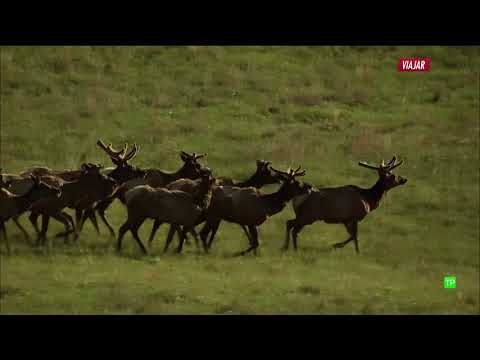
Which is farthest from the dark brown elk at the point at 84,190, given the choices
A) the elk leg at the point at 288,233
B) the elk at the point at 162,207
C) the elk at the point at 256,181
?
the elk leg at the point at 288,233

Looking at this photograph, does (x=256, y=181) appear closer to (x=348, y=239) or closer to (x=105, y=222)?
(x=348, y=239)

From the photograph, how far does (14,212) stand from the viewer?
25.5 meters

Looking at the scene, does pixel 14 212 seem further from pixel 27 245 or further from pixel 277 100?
pixel 277 100

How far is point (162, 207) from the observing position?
25.9 m

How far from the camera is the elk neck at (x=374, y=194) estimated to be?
27.6m

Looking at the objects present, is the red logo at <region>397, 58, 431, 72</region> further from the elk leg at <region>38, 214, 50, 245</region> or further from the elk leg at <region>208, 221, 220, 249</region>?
the elk leg at <region>38, 214, 50, 245</region>

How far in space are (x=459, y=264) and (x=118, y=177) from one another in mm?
7850

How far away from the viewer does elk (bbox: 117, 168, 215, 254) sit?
2589 cm

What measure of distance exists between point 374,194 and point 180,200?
4.64 m

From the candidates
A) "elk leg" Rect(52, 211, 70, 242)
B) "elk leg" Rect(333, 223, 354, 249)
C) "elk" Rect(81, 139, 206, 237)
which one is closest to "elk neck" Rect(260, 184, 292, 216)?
"elk leg" Rect(333, 223, 354, 249)

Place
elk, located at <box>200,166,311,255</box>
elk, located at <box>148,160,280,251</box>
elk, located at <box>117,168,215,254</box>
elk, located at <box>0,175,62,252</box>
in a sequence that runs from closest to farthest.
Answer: elk, located at <box>0,175,62,252</box> → elk, located at <box>117,168,215,254</box> → elk, located at <box>200,166,311,255</box> → elk, located at <box>148,160,280,251</box>

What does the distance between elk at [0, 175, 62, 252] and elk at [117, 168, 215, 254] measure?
1632 millimetres

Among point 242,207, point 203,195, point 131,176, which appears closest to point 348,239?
point 242,207

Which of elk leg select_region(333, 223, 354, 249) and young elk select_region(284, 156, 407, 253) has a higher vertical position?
young elk select_region(284, 156, 407, 253)
